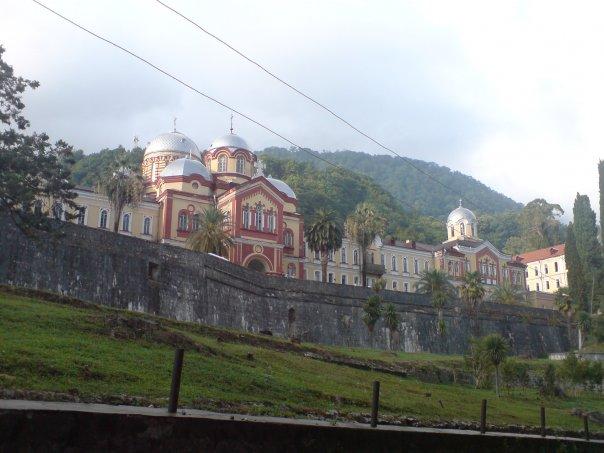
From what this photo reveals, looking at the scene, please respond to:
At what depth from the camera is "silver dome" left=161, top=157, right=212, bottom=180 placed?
66625 millimetres

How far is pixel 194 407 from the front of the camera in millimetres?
14969

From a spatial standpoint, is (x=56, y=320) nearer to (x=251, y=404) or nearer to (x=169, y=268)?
(x=251, y=404)

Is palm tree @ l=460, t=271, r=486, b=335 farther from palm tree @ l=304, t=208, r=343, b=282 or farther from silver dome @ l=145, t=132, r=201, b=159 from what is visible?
silver dome @ l=145, t=132, r=201, b=159

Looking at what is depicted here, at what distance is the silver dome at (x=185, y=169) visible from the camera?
66.6 metres

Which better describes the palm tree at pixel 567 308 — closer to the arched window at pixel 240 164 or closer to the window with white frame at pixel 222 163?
the arched window at pixel 240 164

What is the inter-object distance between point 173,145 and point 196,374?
5779 cm

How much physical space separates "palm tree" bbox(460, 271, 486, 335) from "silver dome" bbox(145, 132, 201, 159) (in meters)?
33.3

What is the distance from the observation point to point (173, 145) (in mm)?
74750

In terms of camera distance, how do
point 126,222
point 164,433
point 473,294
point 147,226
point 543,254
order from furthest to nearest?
point 543,254
point 147,226
point 126,222
point 473,294
point 164,433

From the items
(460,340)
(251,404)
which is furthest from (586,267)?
(251,404)

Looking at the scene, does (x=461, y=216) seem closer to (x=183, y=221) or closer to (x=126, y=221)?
(x=183, y=221)

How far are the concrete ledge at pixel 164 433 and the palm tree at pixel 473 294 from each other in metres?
50.7

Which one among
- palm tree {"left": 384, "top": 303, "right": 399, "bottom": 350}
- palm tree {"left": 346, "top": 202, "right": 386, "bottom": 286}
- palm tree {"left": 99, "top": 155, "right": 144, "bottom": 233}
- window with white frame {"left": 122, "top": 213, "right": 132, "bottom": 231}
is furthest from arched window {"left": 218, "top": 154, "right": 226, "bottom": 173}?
palm tree {"left": 384, "top": 303, "right": 399, "bottom": 350}

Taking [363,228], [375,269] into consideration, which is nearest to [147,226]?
[363,228]
